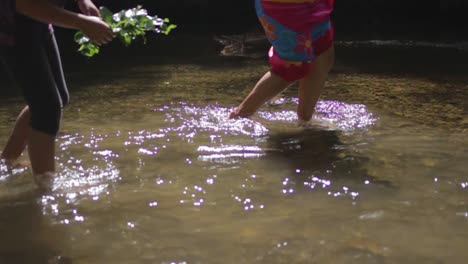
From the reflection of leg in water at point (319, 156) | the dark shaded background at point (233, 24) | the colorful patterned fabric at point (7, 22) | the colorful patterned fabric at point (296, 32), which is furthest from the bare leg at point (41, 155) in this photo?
the dark shaded background at point (233, 24)

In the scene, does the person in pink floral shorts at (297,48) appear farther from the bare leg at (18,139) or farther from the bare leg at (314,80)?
the bare leg at (18,139)

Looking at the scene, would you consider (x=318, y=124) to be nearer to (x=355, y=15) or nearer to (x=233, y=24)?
(x=233, y=24)

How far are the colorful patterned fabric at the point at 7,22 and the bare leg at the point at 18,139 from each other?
1.97 ft

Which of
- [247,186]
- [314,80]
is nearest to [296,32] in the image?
[314,80]

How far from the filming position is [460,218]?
84.6 inches

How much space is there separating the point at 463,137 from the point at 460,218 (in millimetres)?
1208

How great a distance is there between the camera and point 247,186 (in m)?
2.52

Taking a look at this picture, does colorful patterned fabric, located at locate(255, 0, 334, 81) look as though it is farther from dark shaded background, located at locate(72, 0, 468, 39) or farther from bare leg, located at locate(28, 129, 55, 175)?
dark shaded background, located at locate(72, 0, 468, 39)

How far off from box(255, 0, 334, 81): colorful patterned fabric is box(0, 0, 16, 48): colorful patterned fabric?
153 centimetres

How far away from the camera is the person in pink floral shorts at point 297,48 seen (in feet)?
11.0

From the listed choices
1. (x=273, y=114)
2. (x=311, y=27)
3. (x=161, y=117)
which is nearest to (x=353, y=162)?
(x=311, y=27)

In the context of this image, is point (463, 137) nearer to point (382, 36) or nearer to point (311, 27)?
point (311, 27)

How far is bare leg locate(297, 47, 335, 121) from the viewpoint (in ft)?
11.5

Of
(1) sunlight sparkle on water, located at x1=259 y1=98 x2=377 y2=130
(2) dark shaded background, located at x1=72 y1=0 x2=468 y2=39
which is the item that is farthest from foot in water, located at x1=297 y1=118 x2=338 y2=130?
(2) dark shaded background, located at x1=72 y1=0 x2=468 y2=39
